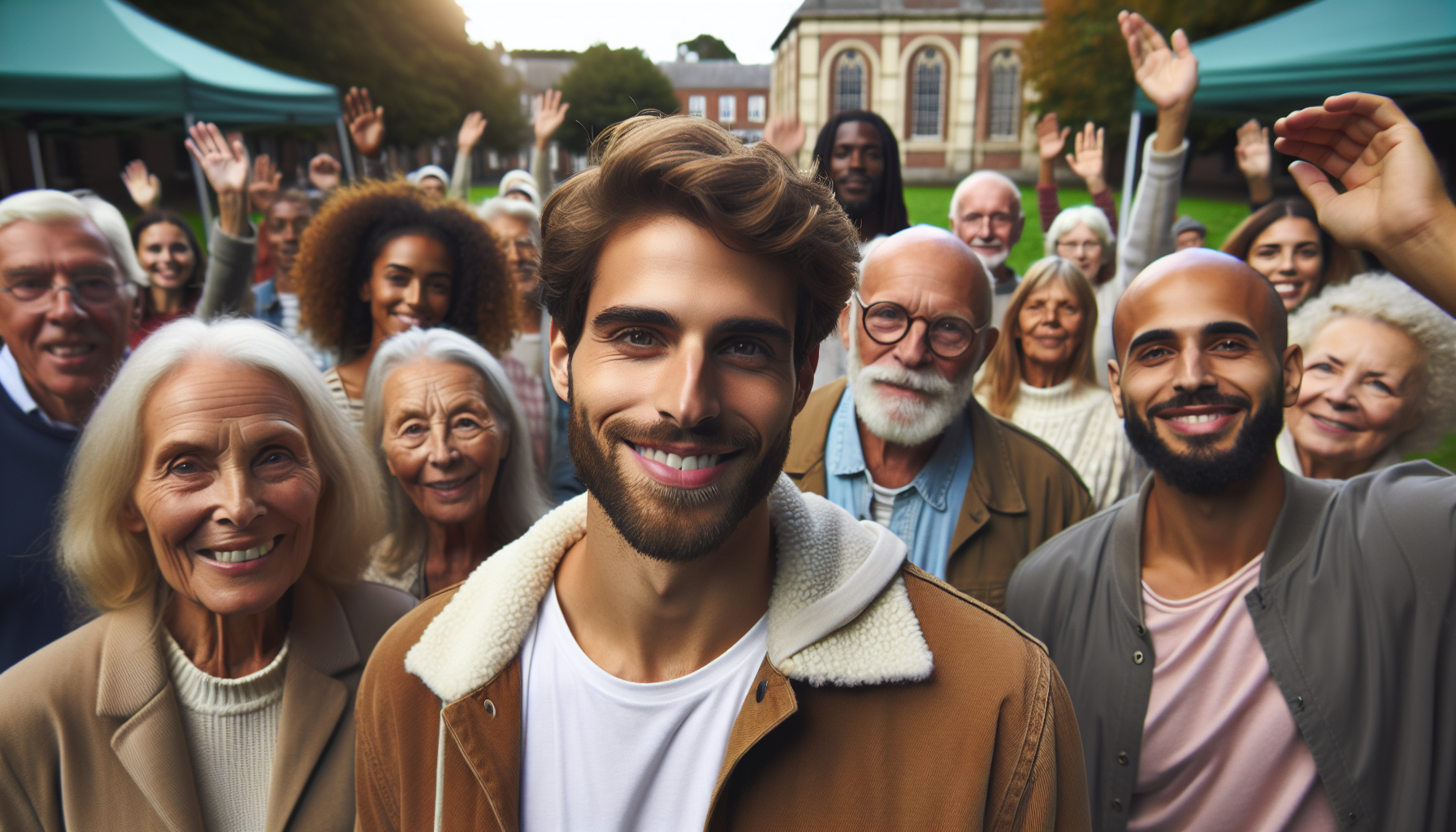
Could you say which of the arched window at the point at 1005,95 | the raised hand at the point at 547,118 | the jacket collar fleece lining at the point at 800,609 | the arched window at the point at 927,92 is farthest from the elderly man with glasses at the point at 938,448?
the arched window at the point at 927,92

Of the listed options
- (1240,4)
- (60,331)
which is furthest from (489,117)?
(60,331)

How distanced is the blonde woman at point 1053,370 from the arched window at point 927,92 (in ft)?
176

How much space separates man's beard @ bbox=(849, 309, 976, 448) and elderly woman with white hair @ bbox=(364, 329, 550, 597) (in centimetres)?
131

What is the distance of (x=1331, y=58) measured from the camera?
26.4 ft

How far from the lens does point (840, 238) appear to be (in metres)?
1.81

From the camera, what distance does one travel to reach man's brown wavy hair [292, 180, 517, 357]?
14.0ft

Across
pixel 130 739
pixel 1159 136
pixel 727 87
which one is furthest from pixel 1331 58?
pixel 727 87

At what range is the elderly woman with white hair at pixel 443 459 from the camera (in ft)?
10.1

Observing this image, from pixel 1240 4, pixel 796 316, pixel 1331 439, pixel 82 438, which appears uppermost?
pixel 1240 4

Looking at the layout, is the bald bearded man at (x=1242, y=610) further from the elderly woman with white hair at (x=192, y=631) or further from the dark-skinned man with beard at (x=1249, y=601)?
the elderly woman with white hair at (x=192, y=631)

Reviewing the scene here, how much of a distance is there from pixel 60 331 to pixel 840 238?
2.97 metres

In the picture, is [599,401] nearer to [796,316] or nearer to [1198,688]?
[796,316]

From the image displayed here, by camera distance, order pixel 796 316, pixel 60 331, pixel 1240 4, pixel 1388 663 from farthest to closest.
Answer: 1. pixel 1240 4
2. pixel 60 331
3. pixel 1388 663
4. pixel 796 316

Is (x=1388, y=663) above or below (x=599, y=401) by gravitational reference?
below
